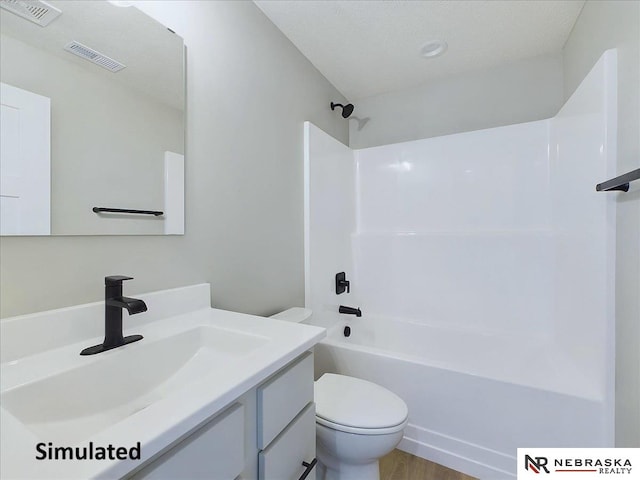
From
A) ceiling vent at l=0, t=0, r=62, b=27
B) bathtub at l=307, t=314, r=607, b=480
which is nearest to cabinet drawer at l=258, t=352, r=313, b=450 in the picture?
bathtub at l=307, t=314, r=607, b=480

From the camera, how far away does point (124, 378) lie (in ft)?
2.39

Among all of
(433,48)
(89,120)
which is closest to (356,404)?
(89,120)

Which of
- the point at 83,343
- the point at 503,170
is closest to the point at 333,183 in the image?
the point at 503,170

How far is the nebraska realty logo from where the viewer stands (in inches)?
38.4

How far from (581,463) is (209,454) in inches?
53.0

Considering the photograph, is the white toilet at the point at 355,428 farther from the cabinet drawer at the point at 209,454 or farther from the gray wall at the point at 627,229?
the gray wall at the point at 627,229

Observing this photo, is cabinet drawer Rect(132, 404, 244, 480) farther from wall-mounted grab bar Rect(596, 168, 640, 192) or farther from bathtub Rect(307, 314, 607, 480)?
wall-mounted grab bar Rect(596, 168, 640, 192)

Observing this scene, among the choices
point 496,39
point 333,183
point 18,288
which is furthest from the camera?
point 333,183

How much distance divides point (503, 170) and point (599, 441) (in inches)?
63.4

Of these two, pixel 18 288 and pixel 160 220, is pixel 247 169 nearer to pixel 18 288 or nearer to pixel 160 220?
pixel 160 220

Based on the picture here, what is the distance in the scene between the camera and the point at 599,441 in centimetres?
119

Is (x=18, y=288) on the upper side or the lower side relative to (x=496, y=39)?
lower

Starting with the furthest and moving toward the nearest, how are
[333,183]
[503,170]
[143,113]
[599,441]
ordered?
1. [333,183]
2. [503,170]
3. [599,441]
4. [143,113]

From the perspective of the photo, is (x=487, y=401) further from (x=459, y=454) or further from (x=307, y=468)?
(x=307, y=468)
